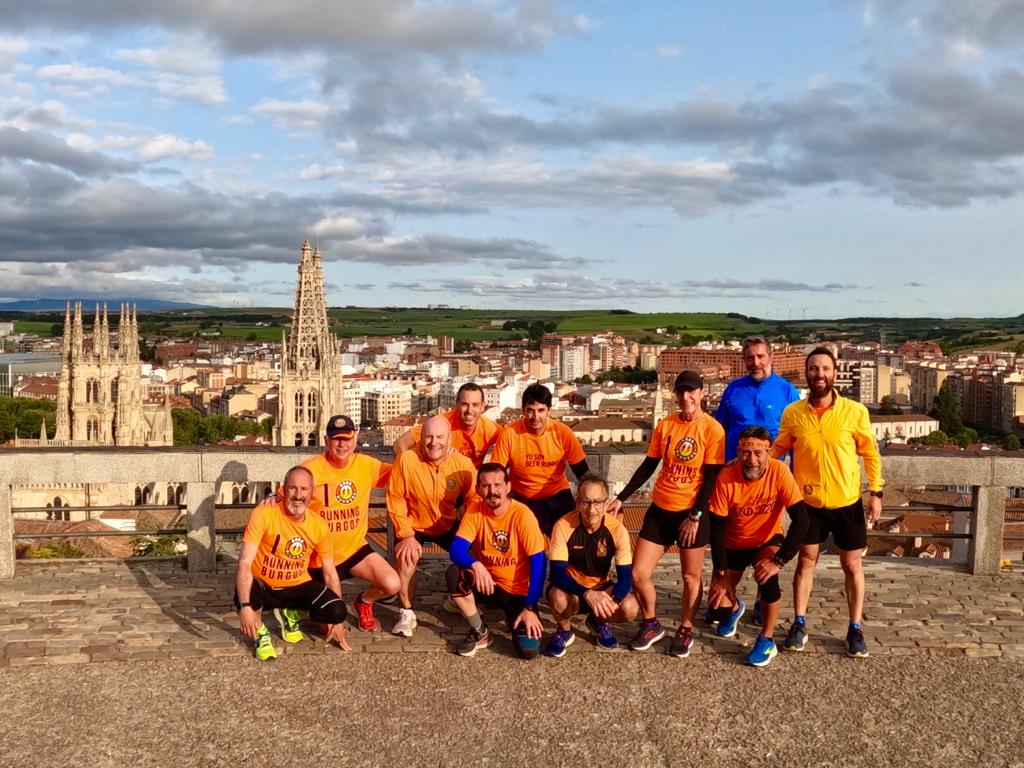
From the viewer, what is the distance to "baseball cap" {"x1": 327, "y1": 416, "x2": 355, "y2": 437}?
5.78 m

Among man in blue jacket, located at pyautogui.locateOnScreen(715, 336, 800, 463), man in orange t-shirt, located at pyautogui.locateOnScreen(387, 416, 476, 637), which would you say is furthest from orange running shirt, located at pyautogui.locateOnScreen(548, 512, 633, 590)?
man in blue jacket, located at pyautogui.locateOnScreen(715, 336, 800, 463)

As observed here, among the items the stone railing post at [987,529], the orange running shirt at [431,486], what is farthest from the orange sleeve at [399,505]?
the stone railing post at [987,529]

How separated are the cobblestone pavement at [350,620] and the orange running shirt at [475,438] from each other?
1.05 meters

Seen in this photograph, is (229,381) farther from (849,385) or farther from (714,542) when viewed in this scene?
(714,542)

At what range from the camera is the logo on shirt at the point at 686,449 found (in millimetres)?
5535

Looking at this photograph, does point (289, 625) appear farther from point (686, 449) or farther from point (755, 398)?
point (755, 398)

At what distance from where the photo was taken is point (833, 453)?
5.52 m

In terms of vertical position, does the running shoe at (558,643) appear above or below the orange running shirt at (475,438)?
below

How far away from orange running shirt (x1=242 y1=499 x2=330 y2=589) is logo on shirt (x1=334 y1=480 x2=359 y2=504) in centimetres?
34

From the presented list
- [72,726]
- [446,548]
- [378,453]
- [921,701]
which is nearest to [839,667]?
[921,701]

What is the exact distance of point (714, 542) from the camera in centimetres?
556

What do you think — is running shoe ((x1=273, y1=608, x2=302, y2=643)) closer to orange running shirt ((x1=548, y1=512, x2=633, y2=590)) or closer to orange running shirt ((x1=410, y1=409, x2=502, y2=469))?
orange running shirt ((x1=410, y1=409, x2=502, y2=469))

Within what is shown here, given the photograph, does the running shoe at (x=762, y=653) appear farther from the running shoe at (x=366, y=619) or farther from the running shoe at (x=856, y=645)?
the running shoe at (x=366, y=619)

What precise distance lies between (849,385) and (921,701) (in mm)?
131451
